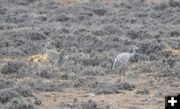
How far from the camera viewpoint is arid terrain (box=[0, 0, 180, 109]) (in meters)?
11.8

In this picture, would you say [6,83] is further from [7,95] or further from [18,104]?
[18,104]

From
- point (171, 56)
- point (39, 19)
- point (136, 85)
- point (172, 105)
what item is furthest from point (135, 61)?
point (39, 19)

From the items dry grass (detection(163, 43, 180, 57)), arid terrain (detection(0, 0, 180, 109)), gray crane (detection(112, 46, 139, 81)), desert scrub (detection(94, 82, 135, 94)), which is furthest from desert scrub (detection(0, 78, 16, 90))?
dry grass (detection(163, 43, 180, 57))

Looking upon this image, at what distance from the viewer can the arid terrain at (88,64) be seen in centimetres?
1181

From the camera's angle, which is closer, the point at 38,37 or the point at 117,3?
the point at 38,37

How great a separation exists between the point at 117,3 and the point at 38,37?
19.2m

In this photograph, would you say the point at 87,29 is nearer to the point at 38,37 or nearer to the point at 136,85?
the point at 38,37

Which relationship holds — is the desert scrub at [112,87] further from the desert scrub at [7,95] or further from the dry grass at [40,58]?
the dry grass at [40,58]

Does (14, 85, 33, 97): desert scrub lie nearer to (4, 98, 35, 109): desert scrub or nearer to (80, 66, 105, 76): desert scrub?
(4, 98, 35, 109): desert scrub

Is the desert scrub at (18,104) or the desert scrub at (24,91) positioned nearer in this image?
the desert scrub at (18,104)

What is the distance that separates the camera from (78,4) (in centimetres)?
4172

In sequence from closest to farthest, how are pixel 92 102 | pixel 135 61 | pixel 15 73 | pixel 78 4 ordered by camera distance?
pixel 92 102 < pixel 15 73 < pixel 135 61 < pixel 78 4

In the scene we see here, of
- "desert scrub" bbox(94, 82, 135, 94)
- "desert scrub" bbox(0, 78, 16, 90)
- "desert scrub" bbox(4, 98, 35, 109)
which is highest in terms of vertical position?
"desert scrub" bbox(0, 78, 16, 90)

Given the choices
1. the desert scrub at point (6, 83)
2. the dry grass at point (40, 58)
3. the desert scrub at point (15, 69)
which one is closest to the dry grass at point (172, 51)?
the dry grass at point (40, 58)
